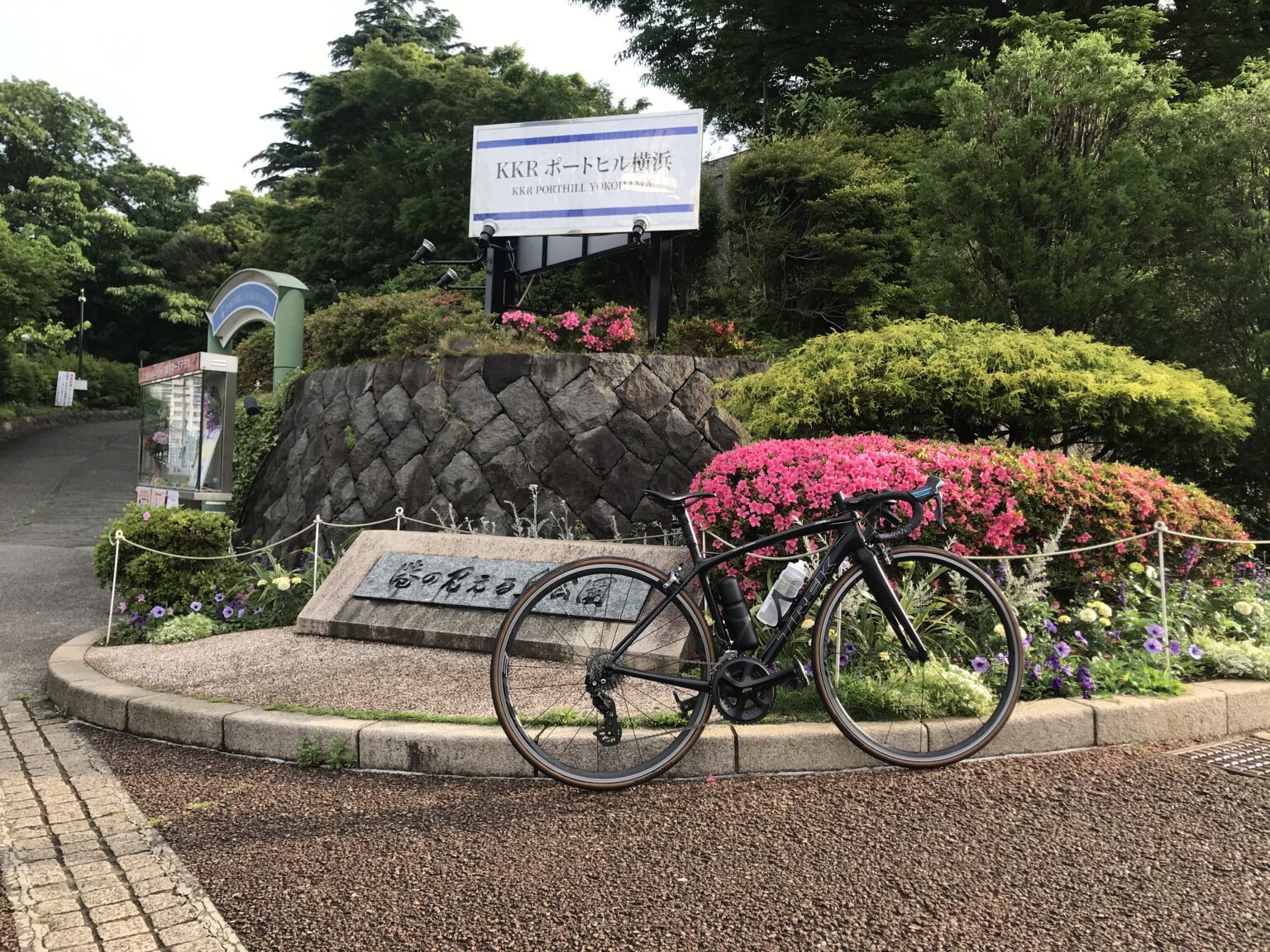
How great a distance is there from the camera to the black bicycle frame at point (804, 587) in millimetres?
3029

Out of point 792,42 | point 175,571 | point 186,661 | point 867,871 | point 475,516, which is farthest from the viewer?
point 792,42

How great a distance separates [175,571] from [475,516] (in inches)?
92.7

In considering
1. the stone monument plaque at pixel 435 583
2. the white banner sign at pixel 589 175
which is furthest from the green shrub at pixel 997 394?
the white banner sign at pixel 589 175

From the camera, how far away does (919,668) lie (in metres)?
3.30

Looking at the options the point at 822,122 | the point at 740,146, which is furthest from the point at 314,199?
the point at 822,122

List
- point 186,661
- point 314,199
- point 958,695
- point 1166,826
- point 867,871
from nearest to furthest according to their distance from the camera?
point 867,871, point 1166,826, point 958,695, point 186,661, point 314,199

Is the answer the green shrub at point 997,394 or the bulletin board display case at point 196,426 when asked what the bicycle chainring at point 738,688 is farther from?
the bulletin board display case at point 196,426

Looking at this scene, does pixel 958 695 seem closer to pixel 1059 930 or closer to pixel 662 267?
pixel 1059 930

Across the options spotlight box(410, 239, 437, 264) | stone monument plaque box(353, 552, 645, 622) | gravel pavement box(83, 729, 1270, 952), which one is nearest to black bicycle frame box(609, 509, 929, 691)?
gravel pavement box(83, 729, 1270, 952)

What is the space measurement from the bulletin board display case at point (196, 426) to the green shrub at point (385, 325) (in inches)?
42.0

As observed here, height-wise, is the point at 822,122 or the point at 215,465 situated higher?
the point at 822,122

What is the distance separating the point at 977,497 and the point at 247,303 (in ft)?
30.6

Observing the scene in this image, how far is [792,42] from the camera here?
15.3m

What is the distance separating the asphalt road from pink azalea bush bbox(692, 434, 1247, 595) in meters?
4.05
